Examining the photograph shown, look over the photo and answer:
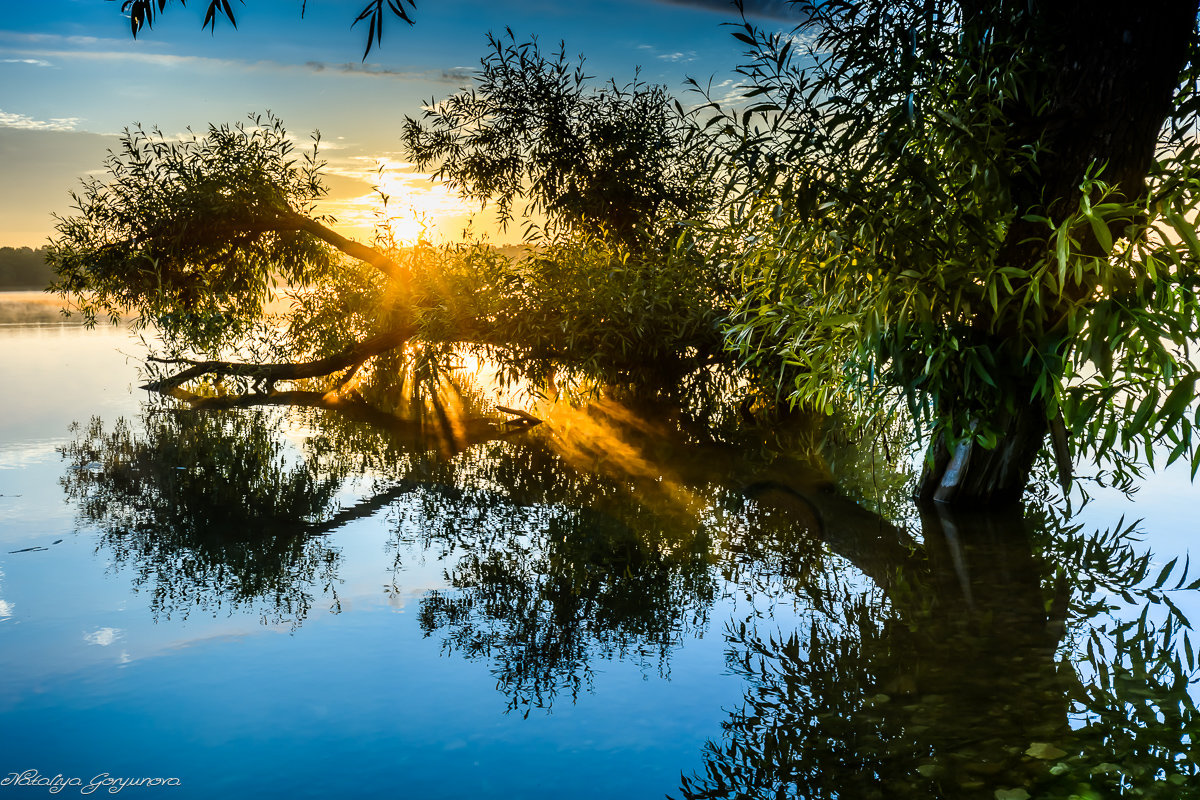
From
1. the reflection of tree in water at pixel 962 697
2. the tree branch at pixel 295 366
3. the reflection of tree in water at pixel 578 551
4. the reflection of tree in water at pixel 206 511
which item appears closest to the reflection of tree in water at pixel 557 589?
the reflection of tree in water at pixel 578 551

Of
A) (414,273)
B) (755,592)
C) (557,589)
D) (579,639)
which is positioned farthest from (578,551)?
(414,273)

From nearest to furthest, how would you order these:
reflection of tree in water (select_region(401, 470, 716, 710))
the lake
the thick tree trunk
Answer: the lake < reflection of tree in water (select_region(401, 470, 716, 710)) < the thick tree trunk

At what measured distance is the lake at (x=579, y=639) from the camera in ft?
12.6

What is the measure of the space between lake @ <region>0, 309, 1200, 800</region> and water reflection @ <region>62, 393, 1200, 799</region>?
0.02 meters

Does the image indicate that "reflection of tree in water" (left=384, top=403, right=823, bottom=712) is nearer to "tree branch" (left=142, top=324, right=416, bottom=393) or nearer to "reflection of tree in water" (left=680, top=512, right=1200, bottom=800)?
"reflection of tree in water" (left=680, top=512, right=1200, bottom=800)

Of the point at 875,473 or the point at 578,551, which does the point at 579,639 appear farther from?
the point at 875,473

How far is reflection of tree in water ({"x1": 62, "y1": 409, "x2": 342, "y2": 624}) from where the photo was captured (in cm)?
629

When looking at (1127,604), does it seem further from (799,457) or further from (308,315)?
(308,315)

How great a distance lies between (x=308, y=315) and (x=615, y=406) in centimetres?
613

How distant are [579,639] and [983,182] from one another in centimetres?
414

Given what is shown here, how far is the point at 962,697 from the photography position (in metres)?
4.38

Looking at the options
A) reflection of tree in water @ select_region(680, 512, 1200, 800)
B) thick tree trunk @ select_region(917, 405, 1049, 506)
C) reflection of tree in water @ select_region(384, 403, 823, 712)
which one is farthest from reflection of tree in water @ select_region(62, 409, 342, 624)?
thick tree trunk @ select_region(917, 405, 1049, 506)

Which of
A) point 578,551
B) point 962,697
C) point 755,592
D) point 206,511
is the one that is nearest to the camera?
point 962,697

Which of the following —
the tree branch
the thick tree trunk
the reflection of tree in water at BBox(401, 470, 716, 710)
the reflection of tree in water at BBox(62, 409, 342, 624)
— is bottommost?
the reflection of tree in water at BBox(62, 409, 342, 624)
